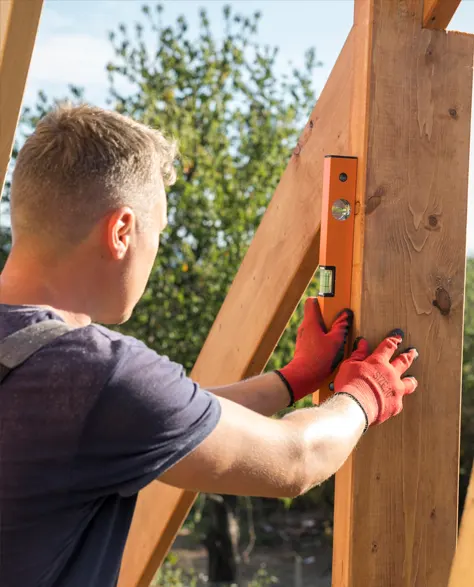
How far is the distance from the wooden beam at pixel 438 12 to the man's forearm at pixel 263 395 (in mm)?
899

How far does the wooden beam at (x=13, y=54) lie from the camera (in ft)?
4.88

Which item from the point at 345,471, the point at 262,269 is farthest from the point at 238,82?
the point at 345,471

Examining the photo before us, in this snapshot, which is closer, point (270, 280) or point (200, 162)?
point (270, 280)

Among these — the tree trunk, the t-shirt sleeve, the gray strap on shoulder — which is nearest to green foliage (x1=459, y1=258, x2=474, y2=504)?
the tree trunk

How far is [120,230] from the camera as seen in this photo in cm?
150

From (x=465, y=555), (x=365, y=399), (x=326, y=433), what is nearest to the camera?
(x=465, y=555)

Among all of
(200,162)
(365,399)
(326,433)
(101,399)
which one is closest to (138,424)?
(101,399)

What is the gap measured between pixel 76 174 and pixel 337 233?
657 millimetres

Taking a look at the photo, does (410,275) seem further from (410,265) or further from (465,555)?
(465,555)

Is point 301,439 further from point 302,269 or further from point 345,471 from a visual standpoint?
point 302,269

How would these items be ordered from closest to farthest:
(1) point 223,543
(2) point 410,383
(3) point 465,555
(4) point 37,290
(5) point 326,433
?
(3) point 465,555 → (4) point 37,290 → (5) point 326,433 → (2) point 410,383 → (1) point 223,543

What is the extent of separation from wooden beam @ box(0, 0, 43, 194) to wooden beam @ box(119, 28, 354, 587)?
0.78m

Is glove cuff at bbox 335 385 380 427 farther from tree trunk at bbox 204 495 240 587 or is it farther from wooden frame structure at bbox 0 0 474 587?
tree trunk at bbox 204 495 240 587

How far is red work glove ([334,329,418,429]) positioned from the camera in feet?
5.60
